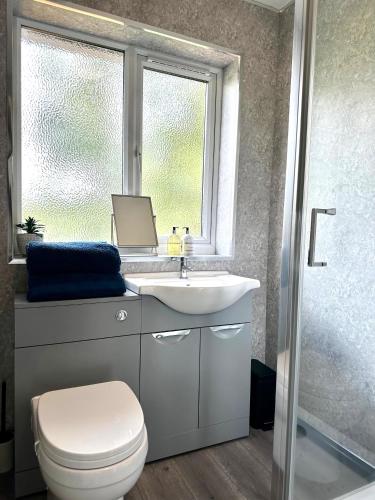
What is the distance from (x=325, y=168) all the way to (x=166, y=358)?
1064 millimetres

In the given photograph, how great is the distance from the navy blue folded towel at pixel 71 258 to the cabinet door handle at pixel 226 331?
579mm

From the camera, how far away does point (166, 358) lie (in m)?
1.62

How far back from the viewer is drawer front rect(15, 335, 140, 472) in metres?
1.36

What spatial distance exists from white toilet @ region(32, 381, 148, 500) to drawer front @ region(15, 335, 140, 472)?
18 cm

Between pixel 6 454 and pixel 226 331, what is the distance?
44.9 inches

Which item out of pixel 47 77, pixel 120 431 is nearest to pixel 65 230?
pixel 47 77

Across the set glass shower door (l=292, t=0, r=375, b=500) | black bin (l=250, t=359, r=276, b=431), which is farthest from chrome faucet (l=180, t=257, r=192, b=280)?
glass shower door (l=292, t=0, r=375, b=500)

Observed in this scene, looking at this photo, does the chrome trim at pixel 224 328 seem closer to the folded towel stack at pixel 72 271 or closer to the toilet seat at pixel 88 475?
the folded towel stack at pixel 72 271

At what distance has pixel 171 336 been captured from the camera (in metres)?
1.62

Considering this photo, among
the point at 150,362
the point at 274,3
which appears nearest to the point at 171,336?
the point at 150,362

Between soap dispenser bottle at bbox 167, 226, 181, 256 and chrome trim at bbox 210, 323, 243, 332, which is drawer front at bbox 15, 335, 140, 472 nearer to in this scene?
chrome trim at bbox 210, 323, 243, 332

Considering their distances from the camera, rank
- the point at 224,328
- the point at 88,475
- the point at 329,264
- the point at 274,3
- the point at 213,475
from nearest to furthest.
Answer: the point at 88,475
the point at 329,264
the point at 213,475
the point at 224,328
the point at 274,3

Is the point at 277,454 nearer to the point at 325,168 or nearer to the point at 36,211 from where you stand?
the point at 325,168

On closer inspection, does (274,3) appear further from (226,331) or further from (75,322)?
(75,322)
